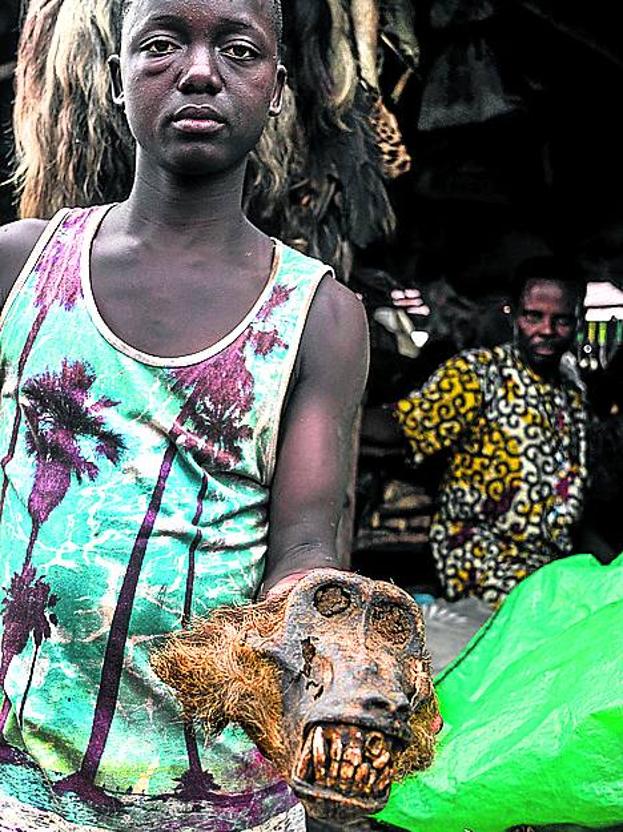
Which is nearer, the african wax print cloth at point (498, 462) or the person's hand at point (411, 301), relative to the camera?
the african wax print cloth at point (498, 462)

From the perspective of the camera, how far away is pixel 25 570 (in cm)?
116

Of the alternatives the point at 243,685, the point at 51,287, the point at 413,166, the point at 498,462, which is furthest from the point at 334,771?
the point at 413,166

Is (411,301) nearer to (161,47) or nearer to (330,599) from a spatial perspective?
(161,47)

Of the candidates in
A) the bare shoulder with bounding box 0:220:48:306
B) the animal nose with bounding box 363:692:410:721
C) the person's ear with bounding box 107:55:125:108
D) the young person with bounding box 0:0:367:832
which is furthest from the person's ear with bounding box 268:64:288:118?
the animal nose with bounding box 363:692:410:721

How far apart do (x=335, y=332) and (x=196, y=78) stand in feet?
0.85

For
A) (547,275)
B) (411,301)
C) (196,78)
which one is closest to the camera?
(196,78)

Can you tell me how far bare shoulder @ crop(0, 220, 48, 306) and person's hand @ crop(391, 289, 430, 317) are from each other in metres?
3.51

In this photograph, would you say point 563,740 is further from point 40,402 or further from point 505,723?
point 40,402

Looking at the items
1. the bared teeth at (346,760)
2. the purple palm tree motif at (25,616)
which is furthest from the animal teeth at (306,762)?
the purple palm tree motif at (25,616)

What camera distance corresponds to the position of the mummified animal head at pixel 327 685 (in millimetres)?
835

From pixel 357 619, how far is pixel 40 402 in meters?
0.41

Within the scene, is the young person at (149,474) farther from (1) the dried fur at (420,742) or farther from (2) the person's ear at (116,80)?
(1) the dried fur at (420,742)

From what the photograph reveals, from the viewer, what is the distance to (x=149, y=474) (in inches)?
45.3

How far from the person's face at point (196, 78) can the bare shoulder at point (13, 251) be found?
0.48 feet
